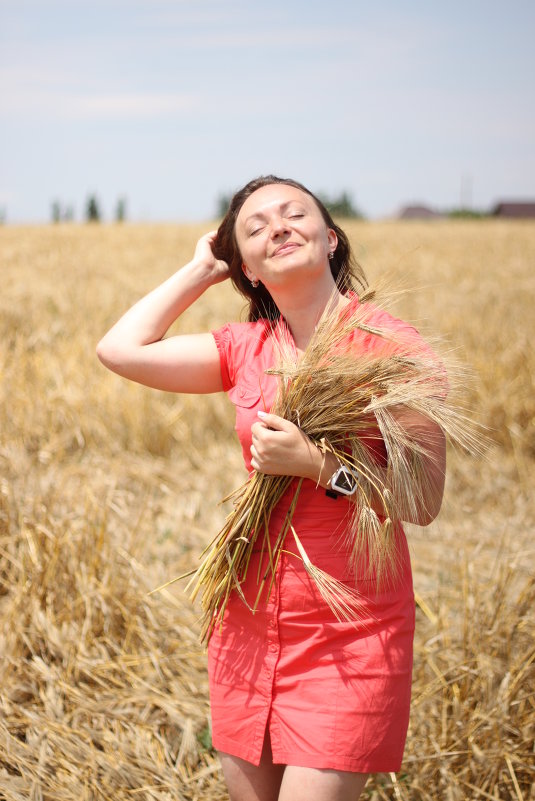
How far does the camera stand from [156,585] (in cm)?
285

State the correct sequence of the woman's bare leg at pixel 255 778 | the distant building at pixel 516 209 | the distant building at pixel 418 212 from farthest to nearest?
the distant building at pixel 418 212 → the distant building at pixel 516 209 → the woman's bare leg at pixel 255 778

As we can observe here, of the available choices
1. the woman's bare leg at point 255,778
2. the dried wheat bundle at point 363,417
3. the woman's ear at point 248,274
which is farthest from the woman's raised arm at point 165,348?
the woman's bare leg at point 255,778

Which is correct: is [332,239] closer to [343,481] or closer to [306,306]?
[306,306]

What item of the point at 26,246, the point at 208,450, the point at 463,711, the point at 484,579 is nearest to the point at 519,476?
the point at 484,579

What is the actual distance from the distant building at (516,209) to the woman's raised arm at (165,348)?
67.8 meters

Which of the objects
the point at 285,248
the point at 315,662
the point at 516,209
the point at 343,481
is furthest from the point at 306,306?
the point at 516,209

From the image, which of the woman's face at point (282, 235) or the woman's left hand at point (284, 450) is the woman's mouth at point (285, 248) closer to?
the woman's face at point (282, 235)

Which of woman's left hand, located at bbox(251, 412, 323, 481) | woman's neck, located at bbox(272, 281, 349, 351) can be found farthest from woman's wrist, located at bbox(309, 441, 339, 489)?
woman's neck, located at bbox(272, 281, 349, 351)

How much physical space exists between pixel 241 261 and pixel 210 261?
3.5 inches

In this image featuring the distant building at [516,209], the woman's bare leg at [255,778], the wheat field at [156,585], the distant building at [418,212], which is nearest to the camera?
the woman's bare leg at [255,778]

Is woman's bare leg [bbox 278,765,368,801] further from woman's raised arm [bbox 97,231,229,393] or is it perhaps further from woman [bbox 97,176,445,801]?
woman's raised arm [bbox 97,231,229,393]

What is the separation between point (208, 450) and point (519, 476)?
1.77m

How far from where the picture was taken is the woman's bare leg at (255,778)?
1.59 meters

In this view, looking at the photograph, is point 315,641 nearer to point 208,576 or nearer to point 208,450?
point 208,576
